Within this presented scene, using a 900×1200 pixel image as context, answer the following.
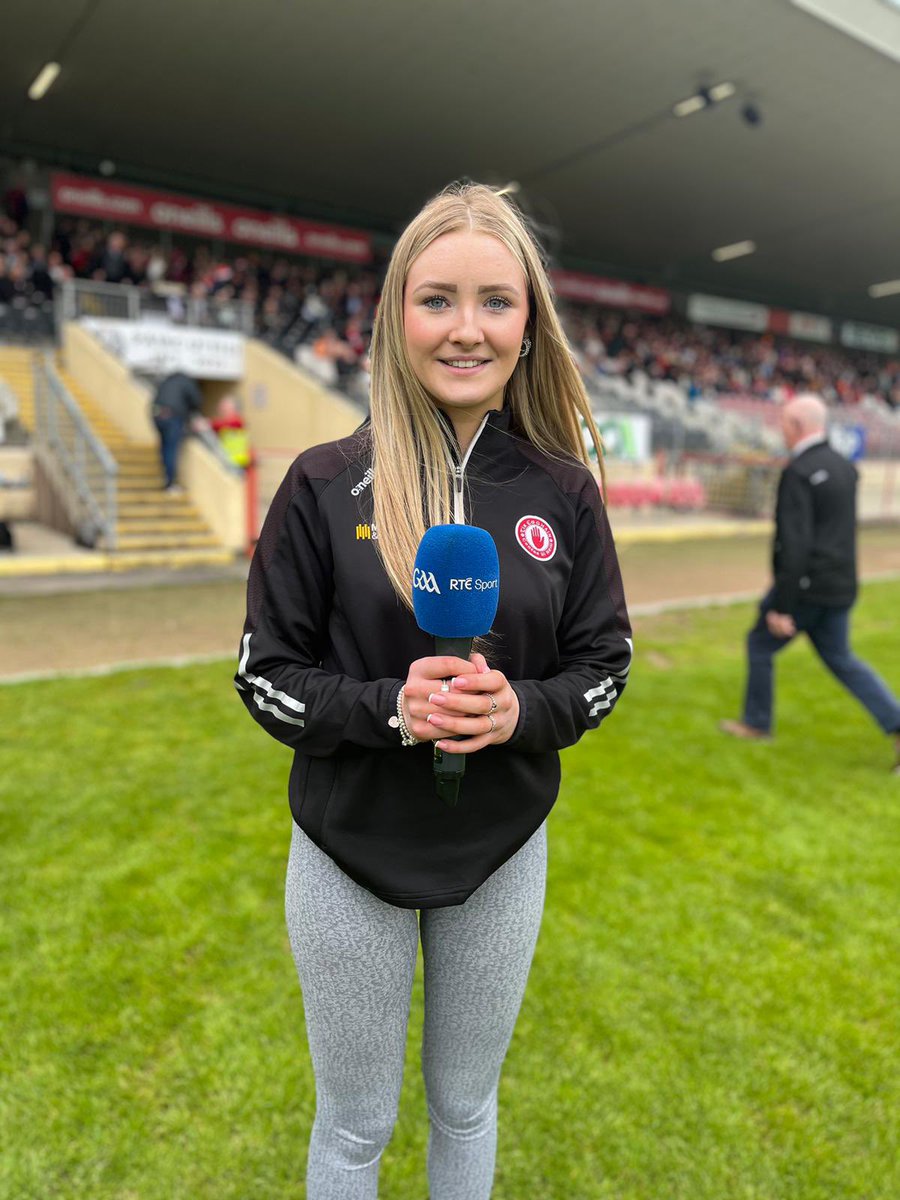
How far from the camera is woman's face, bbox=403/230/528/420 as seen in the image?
1303mm

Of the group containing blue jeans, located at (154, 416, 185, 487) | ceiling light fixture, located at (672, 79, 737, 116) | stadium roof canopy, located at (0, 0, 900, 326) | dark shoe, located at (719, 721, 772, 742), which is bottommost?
dark shoe, located at (719, 721, 772, 742)

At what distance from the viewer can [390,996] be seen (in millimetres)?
1466

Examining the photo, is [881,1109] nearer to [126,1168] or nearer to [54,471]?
[126,1168]

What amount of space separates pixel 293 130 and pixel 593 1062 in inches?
869

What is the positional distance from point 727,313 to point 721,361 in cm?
277

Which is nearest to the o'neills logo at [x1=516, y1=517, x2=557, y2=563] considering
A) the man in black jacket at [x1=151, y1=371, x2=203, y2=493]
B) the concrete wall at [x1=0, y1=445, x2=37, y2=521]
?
the man in black jacket at [x1=151, y1=371, x2=203, y2=493]

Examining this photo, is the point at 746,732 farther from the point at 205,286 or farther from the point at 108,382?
the point at 205,286

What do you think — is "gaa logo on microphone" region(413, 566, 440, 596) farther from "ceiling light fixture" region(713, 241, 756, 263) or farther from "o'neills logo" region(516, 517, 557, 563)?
"ceiling light fixture" region(713, 241, 756, 263)

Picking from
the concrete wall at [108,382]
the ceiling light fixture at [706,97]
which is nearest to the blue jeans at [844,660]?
the concrete wall at [108,382]

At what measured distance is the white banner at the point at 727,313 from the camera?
108 ft

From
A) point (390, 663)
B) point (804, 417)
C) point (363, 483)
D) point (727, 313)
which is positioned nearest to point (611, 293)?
point (727, 313)

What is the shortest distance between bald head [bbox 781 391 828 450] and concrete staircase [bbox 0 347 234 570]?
8.28m

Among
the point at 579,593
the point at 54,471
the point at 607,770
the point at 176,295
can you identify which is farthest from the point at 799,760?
the point at 176,295

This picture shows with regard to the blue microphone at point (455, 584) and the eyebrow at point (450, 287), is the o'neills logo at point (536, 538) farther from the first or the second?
the eyebrow at point (450, 287)
